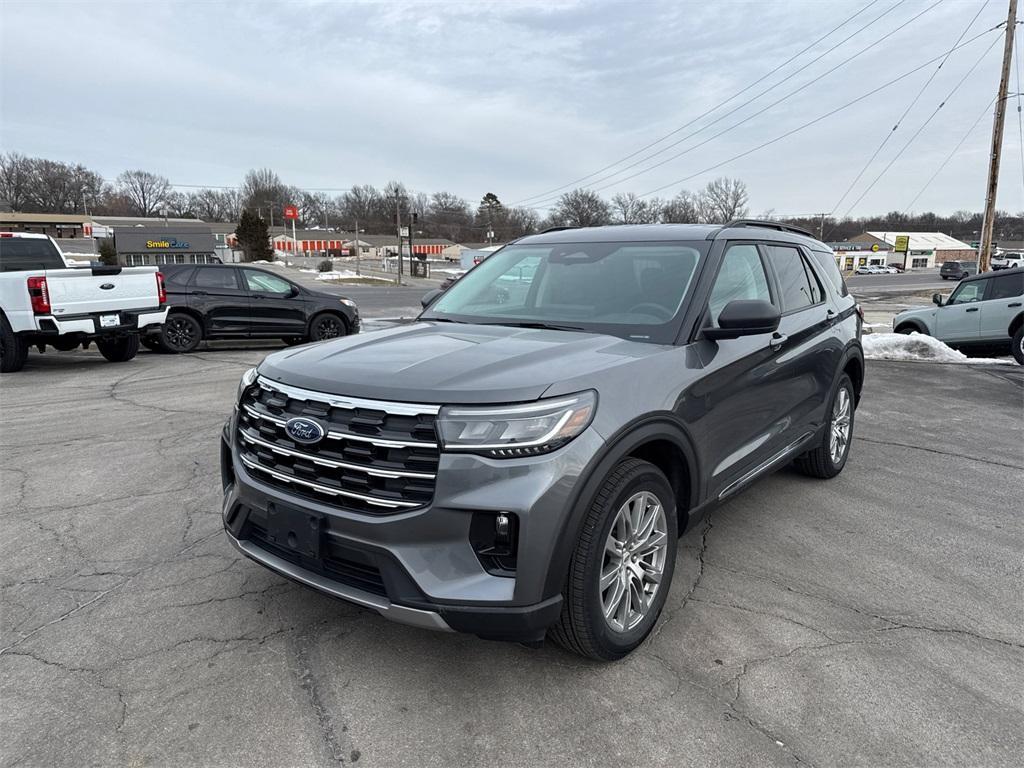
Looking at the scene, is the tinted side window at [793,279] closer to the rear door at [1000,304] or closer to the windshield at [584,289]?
the windshield at [584,289]

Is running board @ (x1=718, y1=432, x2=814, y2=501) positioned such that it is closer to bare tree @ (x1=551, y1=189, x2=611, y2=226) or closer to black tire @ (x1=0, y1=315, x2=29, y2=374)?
black tire @ (x1=0, y1=315, x2=29, y2=374)

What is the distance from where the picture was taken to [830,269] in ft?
17.5

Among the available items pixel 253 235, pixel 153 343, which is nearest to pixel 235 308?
pixel 153 343

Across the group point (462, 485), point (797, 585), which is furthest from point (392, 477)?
point (797, 585)

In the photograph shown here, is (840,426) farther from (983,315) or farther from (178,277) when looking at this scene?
(178,277)

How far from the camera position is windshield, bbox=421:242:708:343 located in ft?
10.9

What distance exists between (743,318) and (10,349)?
33.3 feet

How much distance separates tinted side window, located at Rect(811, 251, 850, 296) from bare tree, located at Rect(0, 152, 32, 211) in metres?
123

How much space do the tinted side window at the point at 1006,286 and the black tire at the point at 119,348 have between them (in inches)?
588

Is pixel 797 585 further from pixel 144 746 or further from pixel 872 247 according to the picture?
pixel 872 247

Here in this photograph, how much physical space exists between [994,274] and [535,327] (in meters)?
12.1

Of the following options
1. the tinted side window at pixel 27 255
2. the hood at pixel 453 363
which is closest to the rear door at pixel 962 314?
the hood at pixel 453 363

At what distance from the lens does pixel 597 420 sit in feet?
7.98

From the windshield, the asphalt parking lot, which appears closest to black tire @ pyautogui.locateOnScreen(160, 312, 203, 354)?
the asphalt parking lot
